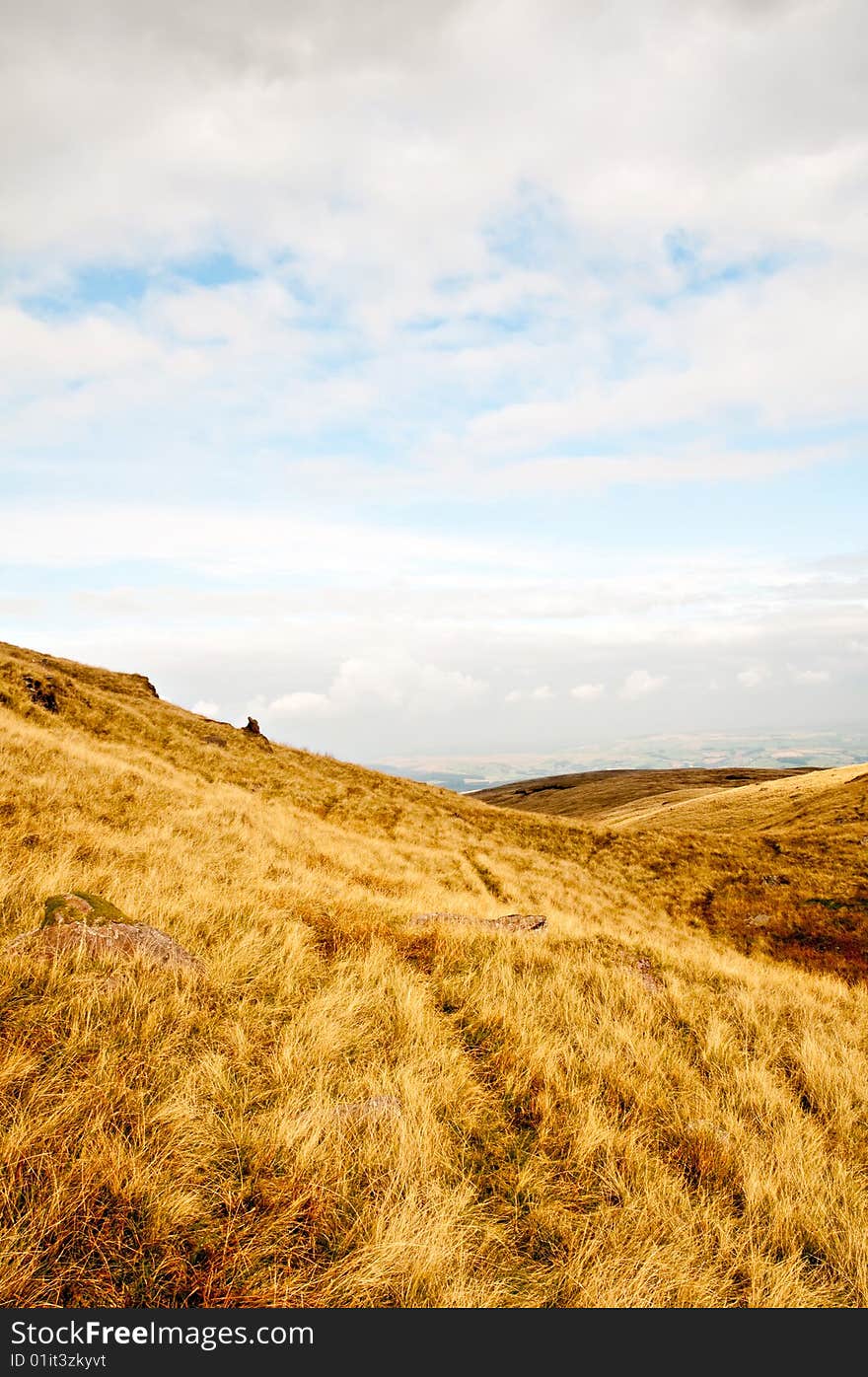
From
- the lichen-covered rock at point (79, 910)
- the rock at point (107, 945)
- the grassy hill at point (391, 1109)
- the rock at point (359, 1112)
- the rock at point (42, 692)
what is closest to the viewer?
the grassy hill at point (391, 1109)

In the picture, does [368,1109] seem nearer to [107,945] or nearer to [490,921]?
[107,945]

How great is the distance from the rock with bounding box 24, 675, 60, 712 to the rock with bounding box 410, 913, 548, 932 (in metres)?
25.4

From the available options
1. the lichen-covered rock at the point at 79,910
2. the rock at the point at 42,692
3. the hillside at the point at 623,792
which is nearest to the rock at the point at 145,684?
the rock at the point at 42,692

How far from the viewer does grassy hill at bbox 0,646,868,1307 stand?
10.6 feet

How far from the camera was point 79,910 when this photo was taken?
20.6ft

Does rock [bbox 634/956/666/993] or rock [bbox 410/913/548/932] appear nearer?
rock [bbox 634/956/666/993]

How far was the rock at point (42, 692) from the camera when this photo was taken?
27.6m

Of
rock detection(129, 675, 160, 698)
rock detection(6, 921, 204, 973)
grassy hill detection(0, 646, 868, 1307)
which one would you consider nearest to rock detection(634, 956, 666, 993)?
grassy hill detection(0, 646, 868, 1307)

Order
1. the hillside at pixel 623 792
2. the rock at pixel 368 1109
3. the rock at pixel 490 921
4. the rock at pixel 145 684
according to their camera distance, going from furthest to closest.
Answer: the hillside at pixel 623 792 → the rock at pixel 145 684 → the rock at pixel 490 921 → the rock at pixel 368 1109

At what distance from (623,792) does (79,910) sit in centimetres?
10975

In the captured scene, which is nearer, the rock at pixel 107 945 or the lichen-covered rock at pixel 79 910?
the rock at pixel 107 945

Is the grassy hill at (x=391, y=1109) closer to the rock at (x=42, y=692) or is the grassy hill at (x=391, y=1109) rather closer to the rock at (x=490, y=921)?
the rock at (x=490, y=921)

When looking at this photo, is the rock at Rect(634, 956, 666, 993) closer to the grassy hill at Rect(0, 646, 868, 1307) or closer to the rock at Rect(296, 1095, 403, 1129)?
the grassy hill at Rect(0, 646, 868, 1307)

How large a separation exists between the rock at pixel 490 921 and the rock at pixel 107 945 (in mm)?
4492
